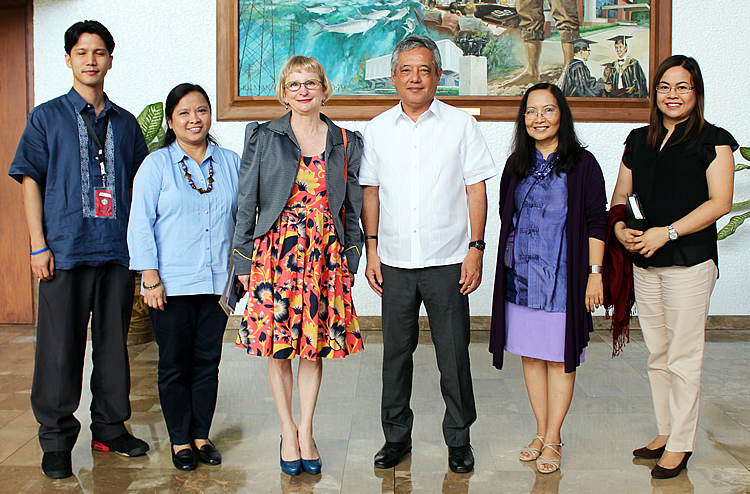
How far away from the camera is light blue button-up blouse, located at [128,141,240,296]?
8.14ft

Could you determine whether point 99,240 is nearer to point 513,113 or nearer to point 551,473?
point 551,473

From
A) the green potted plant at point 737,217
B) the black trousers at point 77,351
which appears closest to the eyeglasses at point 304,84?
the black trousers at point 77,351

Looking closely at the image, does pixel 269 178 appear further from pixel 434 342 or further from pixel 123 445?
pixel 123 445

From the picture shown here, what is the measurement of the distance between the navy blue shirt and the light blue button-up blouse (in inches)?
7.4

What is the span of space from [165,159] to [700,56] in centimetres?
402

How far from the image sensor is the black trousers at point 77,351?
257 cm

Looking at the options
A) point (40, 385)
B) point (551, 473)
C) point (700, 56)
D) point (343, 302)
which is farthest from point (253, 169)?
point (700, 56)

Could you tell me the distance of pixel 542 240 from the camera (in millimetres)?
2494

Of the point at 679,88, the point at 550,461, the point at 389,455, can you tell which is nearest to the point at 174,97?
the point at 389,455

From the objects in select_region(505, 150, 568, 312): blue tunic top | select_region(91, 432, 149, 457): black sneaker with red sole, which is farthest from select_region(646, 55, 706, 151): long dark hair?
select_region(91, 432, 149, 457): black sneaker with red sole

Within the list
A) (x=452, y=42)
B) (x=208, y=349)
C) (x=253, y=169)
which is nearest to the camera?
(x=253, y=169)

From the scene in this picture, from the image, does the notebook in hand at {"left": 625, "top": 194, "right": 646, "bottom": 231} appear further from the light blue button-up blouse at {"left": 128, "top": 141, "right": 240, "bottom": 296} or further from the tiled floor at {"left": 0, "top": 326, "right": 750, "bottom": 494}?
the light blue button-up blouse at {"left": 128, "top": 141, "right": 240, "bottom": 296}

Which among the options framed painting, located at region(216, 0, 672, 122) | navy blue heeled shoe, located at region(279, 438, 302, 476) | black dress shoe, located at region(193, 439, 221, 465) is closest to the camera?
navy blue heeled shoe, located at region(279, 438, 302, 476)

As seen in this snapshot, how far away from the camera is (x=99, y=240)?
2.59 metres
